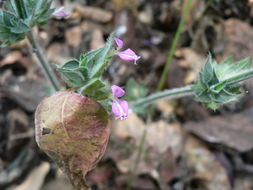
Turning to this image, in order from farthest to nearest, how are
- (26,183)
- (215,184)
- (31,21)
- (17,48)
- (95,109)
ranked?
(17,48) < (215,184) < (26,183) < (31,21) < (95,109)

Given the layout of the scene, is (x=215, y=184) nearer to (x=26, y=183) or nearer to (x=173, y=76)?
(x=173, y=76)

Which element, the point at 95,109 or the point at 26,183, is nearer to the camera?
the point at 95,109

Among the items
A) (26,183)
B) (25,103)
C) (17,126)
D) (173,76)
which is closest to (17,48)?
(25,103)

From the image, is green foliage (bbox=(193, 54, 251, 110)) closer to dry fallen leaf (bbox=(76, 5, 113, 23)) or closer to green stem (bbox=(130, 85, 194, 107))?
green stem (bbox=(130, 85, 194, 107))

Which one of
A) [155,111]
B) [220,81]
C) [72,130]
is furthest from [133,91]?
[72,130]

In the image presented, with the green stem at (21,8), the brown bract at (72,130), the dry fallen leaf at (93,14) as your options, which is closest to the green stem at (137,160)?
the dry fallen leaf at (93,14)

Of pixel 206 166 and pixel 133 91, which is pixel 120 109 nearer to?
pixel 133 91
